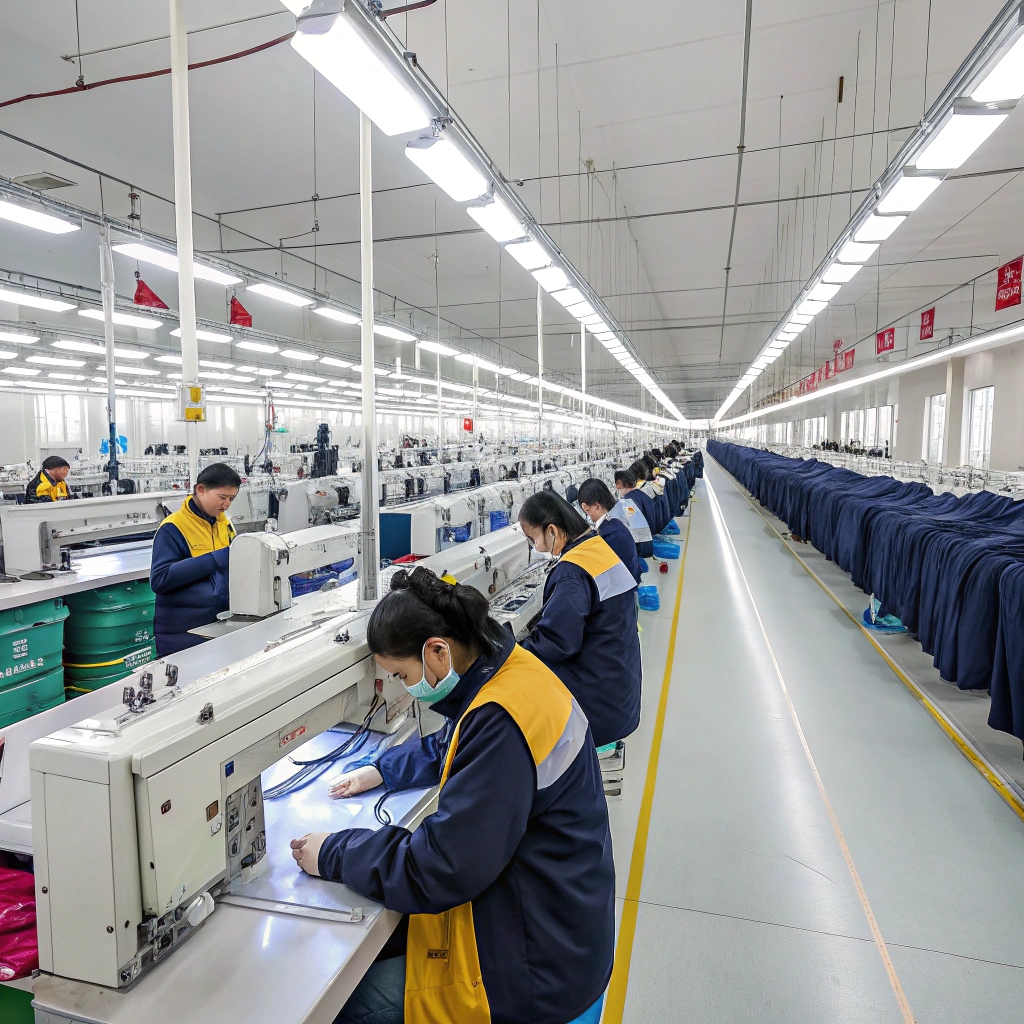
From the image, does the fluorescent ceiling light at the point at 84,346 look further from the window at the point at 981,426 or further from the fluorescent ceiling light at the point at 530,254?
the window at the point at 981,426

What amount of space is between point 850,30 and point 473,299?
30.4 ft

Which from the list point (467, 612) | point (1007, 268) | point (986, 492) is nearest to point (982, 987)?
point (467, 612)

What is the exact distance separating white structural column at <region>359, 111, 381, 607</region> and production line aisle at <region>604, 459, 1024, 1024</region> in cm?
179

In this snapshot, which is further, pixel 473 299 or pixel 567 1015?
pixel 473 299

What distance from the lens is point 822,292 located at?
585 cm

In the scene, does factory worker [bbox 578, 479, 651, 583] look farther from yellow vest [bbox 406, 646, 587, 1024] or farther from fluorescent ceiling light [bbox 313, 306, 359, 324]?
fluorescent ceiling light [bbox 313, 306, 359, 324]

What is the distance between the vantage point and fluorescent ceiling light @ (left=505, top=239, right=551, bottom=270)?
162 inches

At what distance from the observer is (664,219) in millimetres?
8711

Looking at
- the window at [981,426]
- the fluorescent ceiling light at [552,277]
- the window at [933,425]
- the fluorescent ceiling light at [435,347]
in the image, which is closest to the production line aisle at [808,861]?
the fluorescent ceiling light at [552,277]

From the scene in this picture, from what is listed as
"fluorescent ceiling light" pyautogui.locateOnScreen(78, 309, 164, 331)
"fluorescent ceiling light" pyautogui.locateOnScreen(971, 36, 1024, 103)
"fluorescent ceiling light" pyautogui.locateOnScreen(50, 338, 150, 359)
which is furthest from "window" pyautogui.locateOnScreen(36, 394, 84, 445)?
"fluorescent ceiling light" pyautogui.locateOnScreen(971, 36, 1024, 103)

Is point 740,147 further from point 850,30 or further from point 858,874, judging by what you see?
point 858,874

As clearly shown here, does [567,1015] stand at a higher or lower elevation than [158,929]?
lower

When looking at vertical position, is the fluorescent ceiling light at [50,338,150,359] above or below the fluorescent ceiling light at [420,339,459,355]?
above

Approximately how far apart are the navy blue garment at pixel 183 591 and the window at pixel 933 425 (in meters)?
17.8
